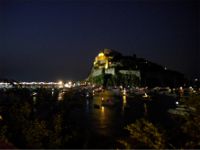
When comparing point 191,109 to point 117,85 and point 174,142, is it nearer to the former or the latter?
point 174,142

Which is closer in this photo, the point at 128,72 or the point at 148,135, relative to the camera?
the point at 148,135

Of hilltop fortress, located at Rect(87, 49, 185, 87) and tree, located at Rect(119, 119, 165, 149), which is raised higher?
hilltop fortress, located at Rect(87, 49, 185, 87)

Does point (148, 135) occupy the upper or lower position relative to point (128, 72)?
lower

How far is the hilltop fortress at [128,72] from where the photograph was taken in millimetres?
147750

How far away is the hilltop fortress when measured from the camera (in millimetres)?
147750

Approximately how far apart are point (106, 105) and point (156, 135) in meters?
60.4

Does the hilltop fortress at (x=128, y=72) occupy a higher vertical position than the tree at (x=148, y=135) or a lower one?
higher

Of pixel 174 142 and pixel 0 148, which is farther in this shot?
pixel 174 142

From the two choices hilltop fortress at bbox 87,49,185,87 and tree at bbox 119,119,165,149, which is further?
hilltop fortress at bbox 87,49,185,87

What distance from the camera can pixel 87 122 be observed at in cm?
4288

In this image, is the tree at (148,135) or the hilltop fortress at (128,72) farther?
the hilltop fortress at (128,72)

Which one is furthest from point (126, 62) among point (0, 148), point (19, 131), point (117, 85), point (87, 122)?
point (0, 148)

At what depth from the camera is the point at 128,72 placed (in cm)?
14775

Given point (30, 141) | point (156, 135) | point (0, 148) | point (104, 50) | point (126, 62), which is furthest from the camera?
point (104, 50)
